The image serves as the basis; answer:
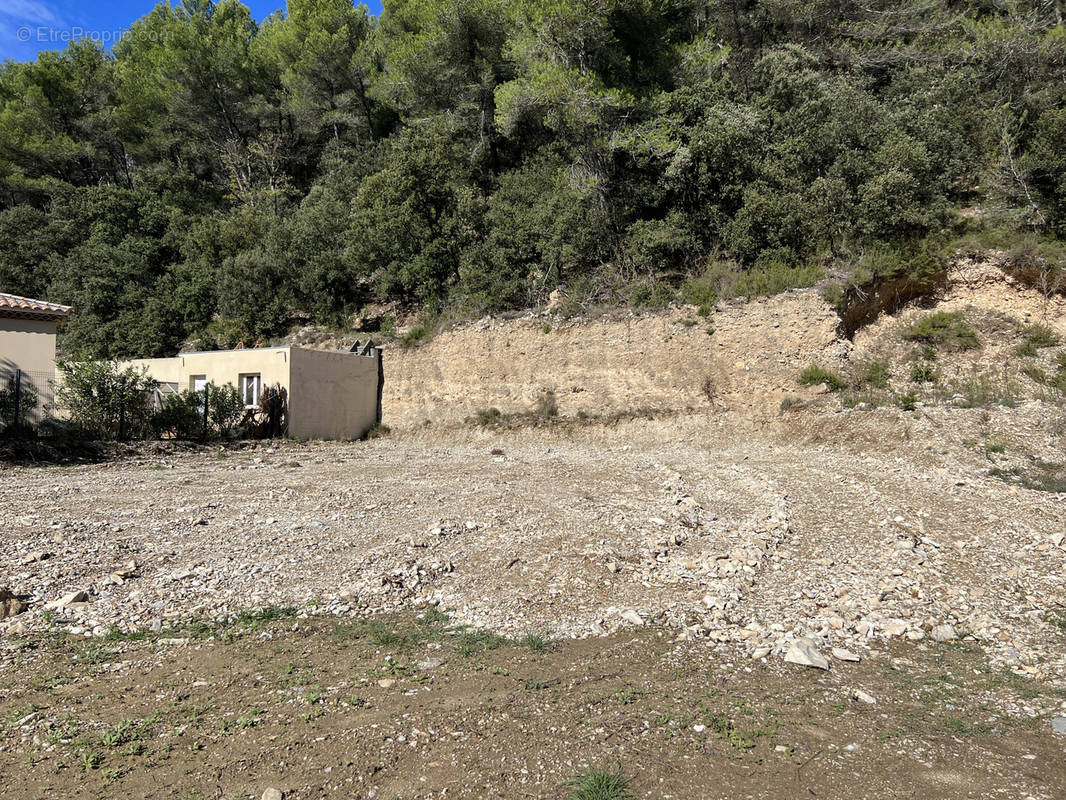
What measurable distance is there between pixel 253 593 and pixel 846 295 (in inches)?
570

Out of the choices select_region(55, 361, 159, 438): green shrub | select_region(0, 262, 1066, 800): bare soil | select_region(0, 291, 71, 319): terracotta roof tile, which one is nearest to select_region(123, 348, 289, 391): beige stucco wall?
select_region(0, 291, 71, 319): terracotta roof tile

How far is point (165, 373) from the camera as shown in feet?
64.1

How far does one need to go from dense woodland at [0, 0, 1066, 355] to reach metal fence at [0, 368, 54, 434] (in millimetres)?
8224

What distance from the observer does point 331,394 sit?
62.1ft

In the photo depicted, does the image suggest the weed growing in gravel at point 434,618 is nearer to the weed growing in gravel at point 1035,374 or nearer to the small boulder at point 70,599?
the small boulder at point 70,599

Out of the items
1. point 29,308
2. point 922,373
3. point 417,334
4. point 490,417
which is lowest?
point 490,417

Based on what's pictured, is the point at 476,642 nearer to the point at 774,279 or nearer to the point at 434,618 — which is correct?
the point at 434,618

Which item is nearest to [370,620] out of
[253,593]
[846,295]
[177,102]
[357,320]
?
[253,593]

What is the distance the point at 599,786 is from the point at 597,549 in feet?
12.1

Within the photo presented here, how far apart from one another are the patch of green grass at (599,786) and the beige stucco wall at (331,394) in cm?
1645

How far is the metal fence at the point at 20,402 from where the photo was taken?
14133 mm

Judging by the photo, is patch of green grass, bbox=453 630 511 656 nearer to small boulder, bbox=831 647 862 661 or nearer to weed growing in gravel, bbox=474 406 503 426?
small boulder, bbox=831 647 862 661

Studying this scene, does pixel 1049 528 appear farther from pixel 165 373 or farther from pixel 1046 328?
pixel 165 373

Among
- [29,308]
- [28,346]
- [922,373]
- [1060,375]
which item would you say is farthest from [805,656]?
[28,346]
